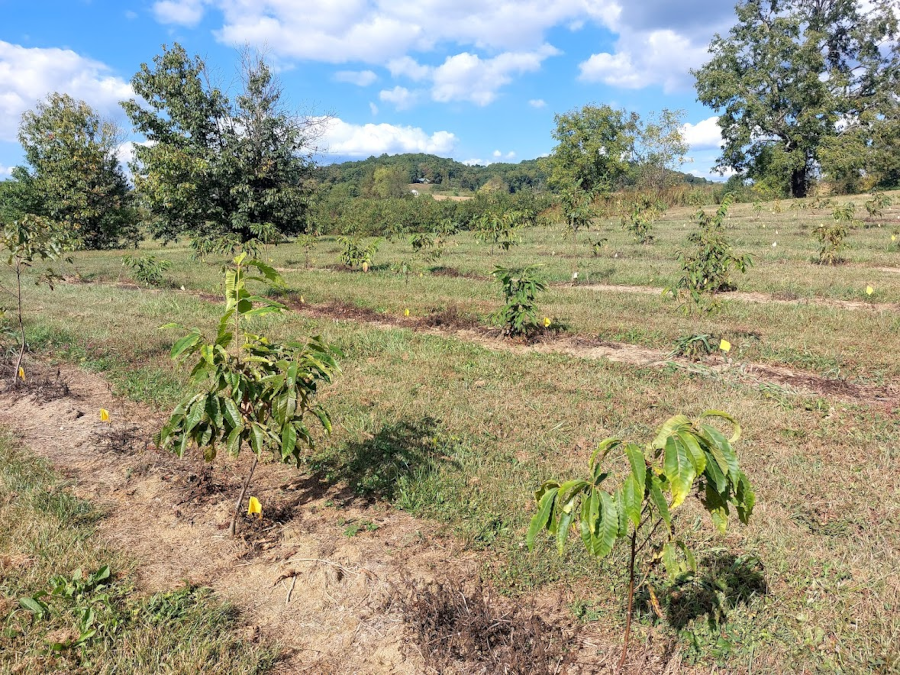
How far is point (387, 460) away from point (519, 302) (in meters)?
3.87

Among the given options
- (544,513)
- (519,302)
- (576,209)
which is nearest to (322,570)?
(544,513)

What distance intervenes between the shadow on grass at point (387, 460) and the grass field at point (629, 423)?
0.02m

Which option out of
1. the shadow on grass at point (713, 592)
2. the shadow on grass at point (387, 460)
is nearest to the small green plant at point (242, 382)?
the shadow on grass at point (387, 460)

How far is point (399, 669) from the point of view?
85.8 inches

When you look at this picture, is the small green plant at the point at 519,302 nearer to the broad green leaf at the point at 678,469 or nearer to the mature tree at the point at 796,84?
the broad green leaf at the point at 678,469

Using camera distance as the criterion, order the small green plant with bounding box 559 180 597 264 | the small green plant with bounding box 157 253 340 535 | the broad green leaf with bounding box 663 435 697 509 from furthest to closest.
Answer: the small green plant with bounding box 559 180 597 264
the small green plant with bounding box 157 253 340 535
the broad green leaf with bounding box 663 435 697 509

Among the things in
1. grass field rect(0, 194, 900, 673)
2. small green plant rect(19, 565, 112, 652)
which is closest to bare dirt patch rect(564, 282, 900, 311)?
grass field rect(0, 194, 900, 673)

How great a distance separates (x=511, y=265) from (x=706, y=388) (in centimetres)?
1037

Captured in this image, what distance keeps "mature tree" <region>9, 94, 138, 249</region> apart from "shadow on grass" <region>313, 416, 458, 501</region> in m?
31.3

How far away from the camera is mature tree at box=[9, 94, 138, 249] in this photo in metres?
29.2

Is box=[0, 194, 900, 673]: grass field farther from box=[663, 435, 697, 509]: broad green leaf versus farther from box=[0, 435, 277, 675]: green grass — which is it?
box=[0, 435, 277, 675]: green grass

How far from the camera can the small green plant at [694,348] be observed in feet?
20.3

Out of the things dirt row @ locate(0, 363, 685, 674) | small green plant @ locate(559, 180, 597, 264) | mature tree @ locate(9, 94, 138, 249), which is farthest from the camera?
mature tree @ locate(9, 94, 138, 249)

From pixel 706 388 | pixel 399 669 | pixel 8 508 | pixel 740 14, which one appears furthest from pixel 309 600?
pixel 740 14
